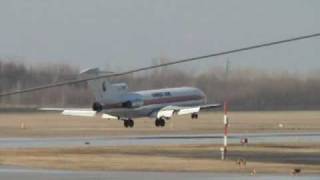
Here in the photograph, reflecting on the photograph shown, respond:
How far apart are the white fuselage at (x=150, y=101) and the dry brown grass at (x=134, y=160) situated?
41.3m

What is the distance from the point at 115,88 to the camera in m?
82.5

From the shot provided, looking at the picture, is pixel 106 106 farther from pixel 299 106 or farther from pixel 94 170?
pixel 94 170

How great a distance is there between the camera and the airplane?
267ft

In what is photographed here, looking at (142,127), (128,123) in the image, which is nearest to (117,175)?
(128,123)

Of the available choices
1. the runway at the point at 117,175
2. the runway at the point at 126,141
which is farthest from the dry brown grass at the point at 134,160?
the runway at the point at 126,141

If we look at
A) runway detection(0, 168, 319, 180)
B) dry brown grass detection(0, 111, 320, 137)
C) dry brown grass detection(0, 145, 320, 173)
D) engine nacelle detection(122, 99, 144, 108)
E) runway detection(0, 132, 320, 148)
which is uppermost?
engine nacelle detection(122, 99, 144, 108)

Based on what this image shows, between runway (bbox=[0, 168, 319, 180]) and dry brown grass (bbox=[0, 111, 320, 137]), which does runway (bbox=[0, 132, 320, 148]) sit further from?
runway (bbox=[0, 168, 319, 180])

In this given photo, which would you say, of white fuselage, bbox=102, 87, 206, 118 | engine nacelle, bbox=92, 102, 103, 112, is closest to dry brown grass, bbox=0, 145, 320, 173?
white fuselage, bbox=102, 87, 206, 118

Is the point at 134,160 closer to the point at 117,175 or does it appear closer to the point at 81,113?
the point at 117,175

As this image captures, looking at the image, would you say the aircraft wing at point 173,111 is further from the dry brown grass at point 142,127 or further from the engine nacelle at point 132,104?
the engine nacelle at point 132,104

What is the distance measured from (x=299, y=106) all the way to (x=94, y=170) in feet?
303

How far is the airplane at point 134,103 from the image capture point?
81375mm

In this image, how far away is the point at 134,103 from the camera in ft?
268

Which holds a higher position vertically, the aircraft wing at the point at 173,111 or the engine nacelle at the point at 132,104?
the engine nacelle at the point at 132,104
